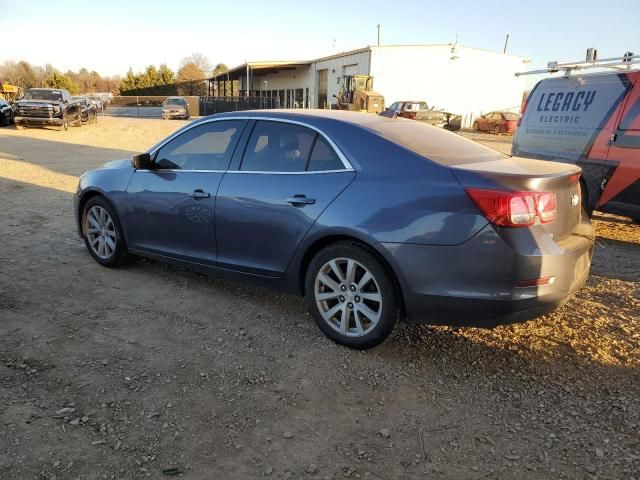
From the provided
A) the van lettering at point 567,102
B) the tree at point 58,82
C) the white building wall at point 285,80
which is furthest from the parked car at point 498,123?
the tree at point 58,82

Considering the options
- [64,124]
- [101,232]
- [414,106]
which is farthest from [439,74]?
[101,232]

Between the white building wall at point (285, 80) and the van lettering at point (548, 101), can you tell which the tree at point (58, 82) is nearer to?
the white building wall at point (285, 80)

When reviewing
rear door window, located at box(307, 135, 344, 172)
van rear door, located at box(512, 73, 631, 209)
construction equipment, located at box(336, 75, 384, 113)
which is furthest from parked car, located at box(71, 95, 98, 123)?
rear door window, located at box(307, 135, 344, 172)

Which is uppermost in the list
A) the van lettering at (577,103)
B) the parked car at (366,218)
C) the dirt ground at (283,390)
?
the van lettering at (577,103)

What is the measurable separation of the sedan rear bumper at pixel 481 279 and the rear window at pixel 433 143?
61 cm

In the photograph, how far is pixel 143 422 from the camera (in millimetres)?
2789

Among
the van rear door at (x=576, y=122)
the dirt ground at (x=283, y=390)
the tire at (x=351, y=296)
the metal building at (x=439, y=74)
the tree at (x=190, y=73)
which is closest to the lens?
the dirt ground at (x=283, y=390)

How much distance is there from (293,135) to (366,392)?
Result: 1.96m

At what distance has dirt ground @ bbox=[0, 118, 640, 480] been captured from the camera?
2.53 meters

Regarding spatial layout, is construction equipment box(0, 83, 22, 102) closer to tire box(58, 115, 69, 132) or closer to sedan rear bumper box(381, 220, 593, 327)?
tire box(58, 115, 69, 132)

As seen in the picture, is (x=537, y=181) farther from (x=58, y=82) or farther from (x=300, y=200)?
(x=58, y=82)

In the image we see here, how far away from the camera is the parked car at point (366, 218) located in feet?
10.1

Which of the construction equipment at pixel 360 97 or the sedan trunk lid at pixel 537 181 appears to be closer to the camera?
the sedan trunk lid at pixel 537 181

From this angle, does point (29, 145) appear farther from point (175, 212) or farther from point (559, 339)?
point (559, 339)
